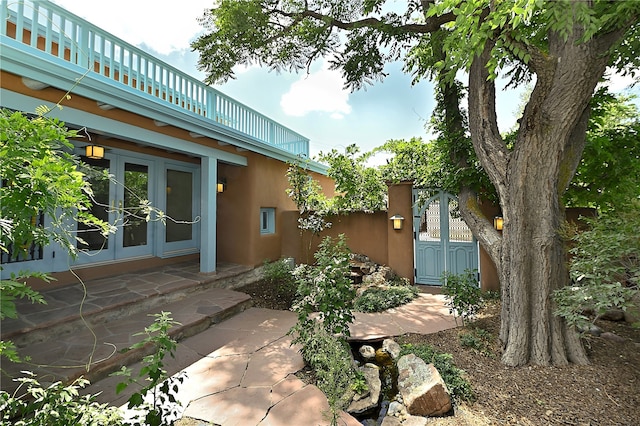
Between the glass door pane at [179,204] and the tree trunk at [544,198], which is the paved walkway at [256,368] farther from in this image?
the glass door pane at [179,204]

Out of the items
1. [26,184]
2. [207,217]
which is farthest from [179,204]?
[26,184]

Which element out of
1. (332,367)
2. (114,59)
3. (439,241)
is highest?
(114,59)

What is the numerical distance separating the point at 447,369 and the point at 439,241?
4096mm

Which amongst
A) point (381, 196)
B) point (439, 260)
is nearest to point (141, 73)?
point (381, 196)

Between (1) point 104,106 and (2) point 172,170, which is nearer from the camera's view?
(1) point 104,106

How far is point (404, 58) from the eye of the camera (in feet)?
19.7

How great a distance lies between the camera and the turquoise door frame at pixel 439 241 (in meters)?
6.32

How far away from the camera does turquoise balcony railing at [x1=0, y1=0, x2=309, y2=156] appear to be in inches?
140

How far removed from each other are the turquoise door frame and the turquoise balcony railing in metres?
A: 4.97

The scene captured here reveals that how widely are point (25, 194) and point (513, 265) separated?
4312 mm

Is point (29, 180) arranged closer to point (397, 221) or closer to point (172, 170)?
point (172, 170)

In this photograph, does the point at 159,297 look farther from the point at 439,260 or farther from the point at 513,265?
the point at 439,260

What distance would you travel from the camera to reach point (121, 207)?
5.34 m

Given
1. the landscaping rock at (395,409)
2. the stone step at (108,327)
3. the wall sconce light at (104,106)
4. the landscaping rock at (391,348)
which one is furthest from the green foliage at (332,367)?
the wall sconce light at (104,106)
